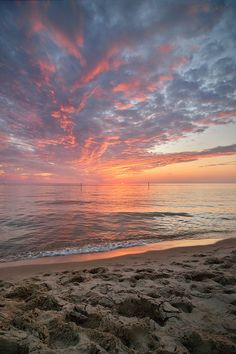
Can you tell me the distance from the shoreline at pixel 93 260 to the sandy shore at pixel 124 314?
188 centimetres

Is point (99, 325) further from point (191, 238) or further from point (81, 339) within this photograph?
point (191, 238)

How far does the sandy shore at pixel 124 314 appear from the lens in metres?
2.53

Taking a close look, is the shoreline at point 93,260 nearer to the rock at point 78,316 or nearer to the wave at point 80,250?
the wave at point 80,250

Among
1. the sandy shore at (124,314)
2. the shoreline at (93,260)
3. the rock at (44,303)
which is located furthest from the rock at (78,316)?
the shoreline at (93,260)

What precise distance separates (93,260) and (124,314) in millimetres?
5064

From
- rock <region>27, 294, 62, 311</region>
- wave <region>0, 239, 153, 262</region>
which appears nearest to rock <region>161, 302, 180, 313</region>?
rock <region>27, 294, 62, 311</region>

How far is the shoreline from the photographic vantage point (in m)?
6.89

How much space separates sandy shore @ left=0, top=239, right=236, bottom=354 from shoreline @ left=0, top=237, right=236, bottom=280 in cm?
188

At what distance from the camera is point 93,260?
8.23 meters

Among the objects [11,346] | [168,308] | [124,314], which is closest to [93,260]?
[124,314]

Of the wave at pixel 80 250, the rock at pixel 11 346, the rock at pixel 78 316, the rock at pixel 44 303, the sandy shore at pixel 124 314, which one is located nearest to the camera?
the rock at pixel 11 346

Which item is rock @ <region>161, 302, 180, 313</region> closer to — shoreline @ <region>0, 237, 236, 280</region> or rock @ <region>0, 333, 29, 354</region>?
rock @ <region>0, 333, 29, 354</region>

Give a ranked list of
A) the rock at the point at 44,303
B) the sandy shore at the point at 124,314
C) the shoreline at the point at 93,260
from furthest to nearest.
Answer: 1. the shoreline at the point at 93,260
2. the rock at the point at 44,303
3. the sandy shore at the point at 124,314

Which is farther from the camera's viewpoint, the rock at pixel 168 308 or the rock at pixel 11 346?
the rock at pixel 168 308
